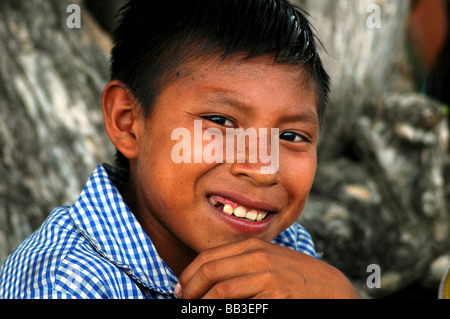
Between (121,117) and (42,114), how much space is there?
1030 millimetres

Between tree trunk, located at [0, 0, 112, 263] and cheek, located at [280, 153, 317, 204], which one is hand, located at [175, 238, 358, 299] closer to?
cheek, located at [280, 153, 317, 204]

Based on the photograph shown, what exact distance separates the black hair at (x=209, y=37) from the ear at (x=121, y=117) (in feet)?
0.10

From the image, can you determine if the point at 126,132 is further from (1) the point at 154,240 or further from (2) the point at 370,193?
(2) the point at 370,193

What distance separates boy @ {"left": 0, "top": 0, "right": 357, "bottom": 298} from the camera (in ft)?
3.96

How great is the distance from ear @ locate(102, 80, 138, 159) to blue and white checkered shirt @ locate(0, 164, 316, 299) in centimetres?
11

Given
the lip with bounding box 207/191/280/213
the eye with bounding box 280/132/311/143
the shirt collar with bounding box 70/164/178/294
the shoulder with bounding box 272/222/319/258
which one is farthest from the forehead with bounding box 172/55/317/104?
the shoulder with bounding box 272/222/319/258

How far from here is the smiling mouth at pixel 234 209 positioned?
1361 millimetres

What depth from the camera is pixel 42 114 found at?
246cm

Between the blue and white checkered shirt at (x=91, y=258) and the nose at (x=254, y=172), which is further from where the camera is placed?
the nose at (x=254, y=172)

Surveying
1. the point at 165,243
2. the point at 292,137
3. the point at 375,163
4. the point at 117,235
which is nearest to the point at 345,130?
the point at 375,163

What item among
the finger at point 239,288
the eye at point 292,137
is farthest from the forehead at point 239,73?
the finger at point 239,288

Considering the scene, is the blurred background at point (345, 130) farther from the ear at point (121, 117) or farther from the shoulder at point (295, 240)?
the shoulder at point (295, 240)

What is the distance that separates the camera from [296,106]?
1412 mm
